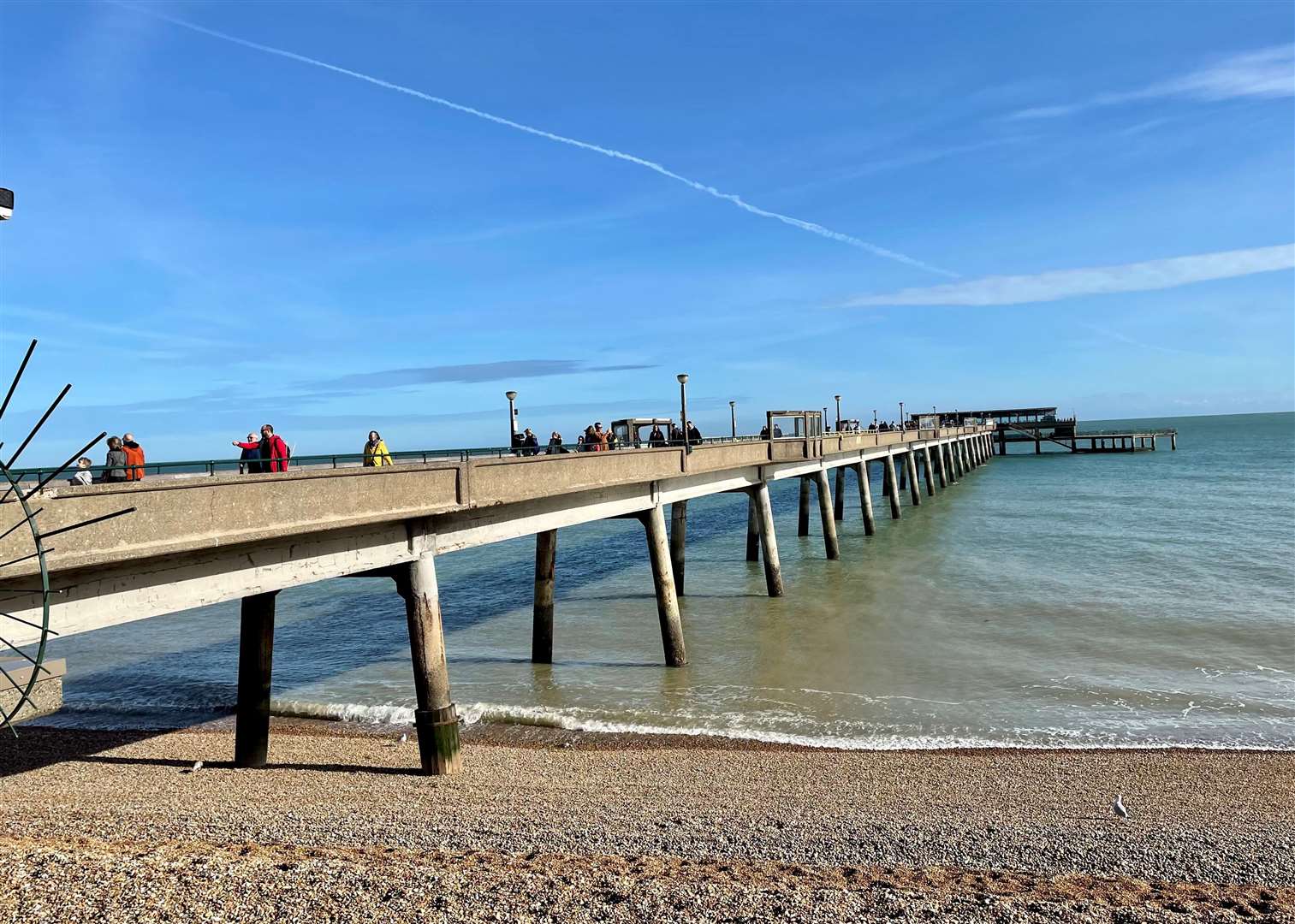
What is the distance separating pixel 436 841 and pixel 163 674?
12059 mm

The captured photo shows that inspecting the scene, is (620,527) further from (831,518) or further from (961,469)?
(961,469)

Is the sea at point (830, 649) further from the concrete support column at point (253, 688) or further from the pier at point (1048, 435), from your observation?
the pier at point (1048, 435)

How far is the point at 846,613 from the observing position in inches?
784

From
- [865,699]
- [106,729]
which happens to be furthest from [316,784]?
[865,699]

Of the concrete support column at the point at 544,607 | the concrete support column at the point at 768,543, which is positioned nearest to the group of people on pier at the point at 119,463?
the concrete support column at the point at 544,607

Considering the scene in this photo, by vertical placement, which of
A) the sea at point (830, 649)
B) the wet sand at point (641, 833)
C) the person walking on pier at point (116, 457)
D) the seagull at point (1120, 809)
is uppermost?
the person walking on pier at point (116, 457)

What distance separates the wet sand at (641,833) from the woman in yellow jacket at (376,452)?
373cm

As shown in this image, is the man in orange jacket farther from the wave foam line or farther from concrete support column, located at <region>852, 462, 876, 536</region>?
concrete support column, located at <region>852, 462, 876, 536</region>

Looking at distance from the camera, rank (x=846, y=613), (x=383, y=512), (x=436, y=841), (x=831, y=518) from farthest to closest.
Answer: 1. (x=831, y=518)
2. (x=846, y=613)
3. (x=383, y=512)
4. (x=436, y=841)

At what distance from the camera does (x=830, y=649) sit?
16.5m

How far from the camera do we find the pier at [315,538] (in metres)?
6.29

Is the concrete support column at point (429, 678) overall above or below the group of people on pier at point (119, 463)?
below

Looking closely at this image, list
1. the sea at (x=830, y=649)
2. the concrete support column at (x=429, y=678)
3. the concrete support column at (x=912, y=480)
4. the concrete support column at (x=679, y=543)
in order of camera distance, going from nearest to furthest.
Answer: the concrete support column at (x=429, y=678) < the sea at (x=830, y=649) < the concrete support column at (x=679, y=543) < the concrete support column at (x=912, y=480)

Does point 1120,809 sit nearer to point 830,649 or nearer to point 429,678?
point 429,678
